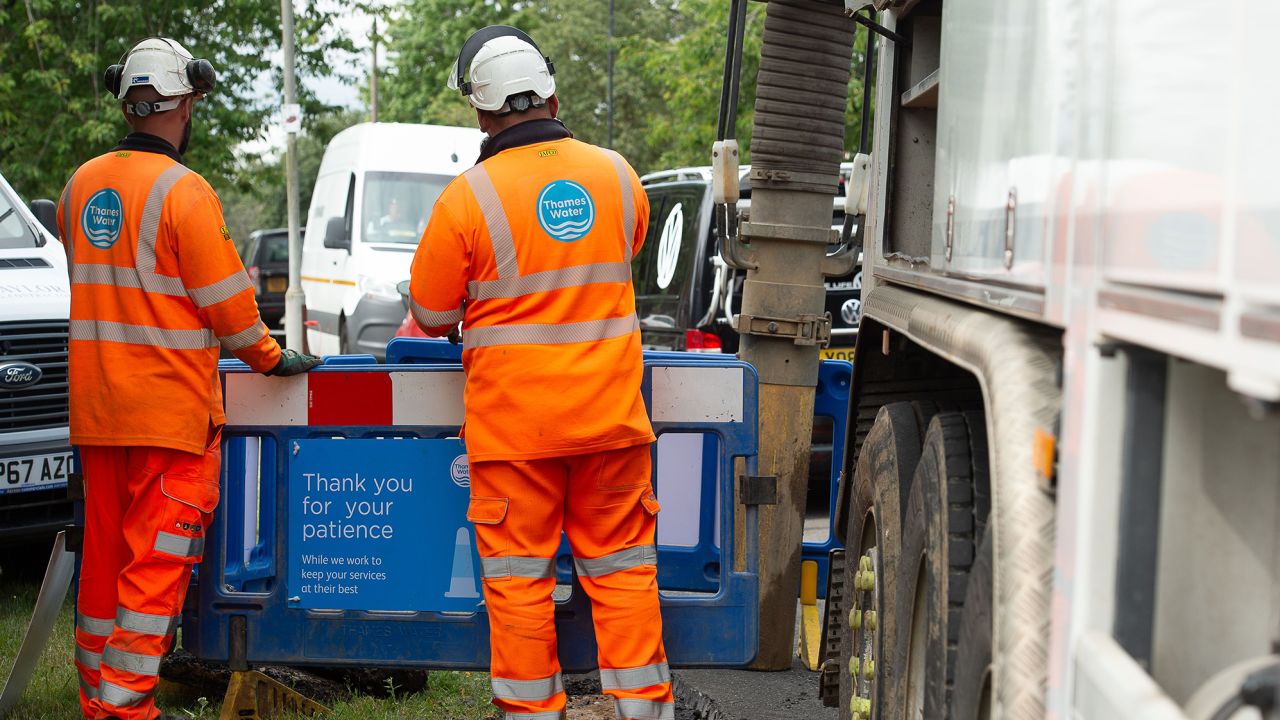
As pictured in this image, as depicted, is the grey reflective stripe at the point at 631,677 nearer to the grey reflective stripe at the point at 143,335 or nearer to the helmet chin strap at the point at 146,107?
the grey reflective stripe at the point at 143,335

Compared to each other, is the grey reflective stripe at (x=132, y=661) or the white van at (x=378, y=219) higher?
the white van at (x=378, y=219)

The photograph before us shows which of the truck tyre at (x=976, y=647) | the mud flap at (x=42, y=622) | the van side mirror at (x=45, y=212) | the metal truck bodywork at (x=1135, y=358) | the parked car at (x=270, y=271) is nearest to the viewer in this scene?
the metal truck bodywork at (x=1135, y=358)

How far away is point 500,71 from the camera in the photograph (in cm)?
391

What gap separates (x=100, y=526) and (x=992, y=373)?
3.20 meters

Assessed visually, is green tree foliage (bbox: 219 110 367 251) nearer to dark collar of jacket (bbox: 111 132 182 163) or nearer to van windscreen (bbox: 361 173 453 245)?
van windscreen (bbox: 361 173 453 245)

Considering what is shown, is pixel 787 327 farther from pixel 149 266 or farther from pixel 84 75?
pixel 84 75

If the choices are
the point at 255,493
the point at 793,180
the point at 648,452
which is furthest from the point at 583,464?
the point at 793,180

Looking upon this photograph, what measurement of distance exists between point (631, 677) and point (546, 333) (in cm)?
99

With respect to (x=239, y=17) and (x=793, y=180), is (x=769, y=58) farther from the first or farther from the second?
(x=239, y=17)

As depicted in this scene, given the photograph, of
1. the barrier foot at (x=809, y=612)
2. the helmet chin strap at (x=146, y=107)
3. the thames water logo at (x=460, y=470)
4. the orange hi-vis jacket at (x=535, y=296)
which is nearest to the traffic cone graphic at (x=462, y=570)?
the thames water logo at (x=460, y=470)

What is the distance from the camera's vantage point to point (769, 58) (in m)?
5.09

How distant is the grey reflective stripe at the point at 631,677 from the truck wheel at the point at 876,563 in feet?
1.70

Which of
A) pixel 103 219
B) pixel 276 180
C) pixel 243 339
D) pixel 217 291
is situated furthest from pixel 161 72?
pixel 276 180

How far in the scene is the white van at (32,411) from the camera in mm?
6141
